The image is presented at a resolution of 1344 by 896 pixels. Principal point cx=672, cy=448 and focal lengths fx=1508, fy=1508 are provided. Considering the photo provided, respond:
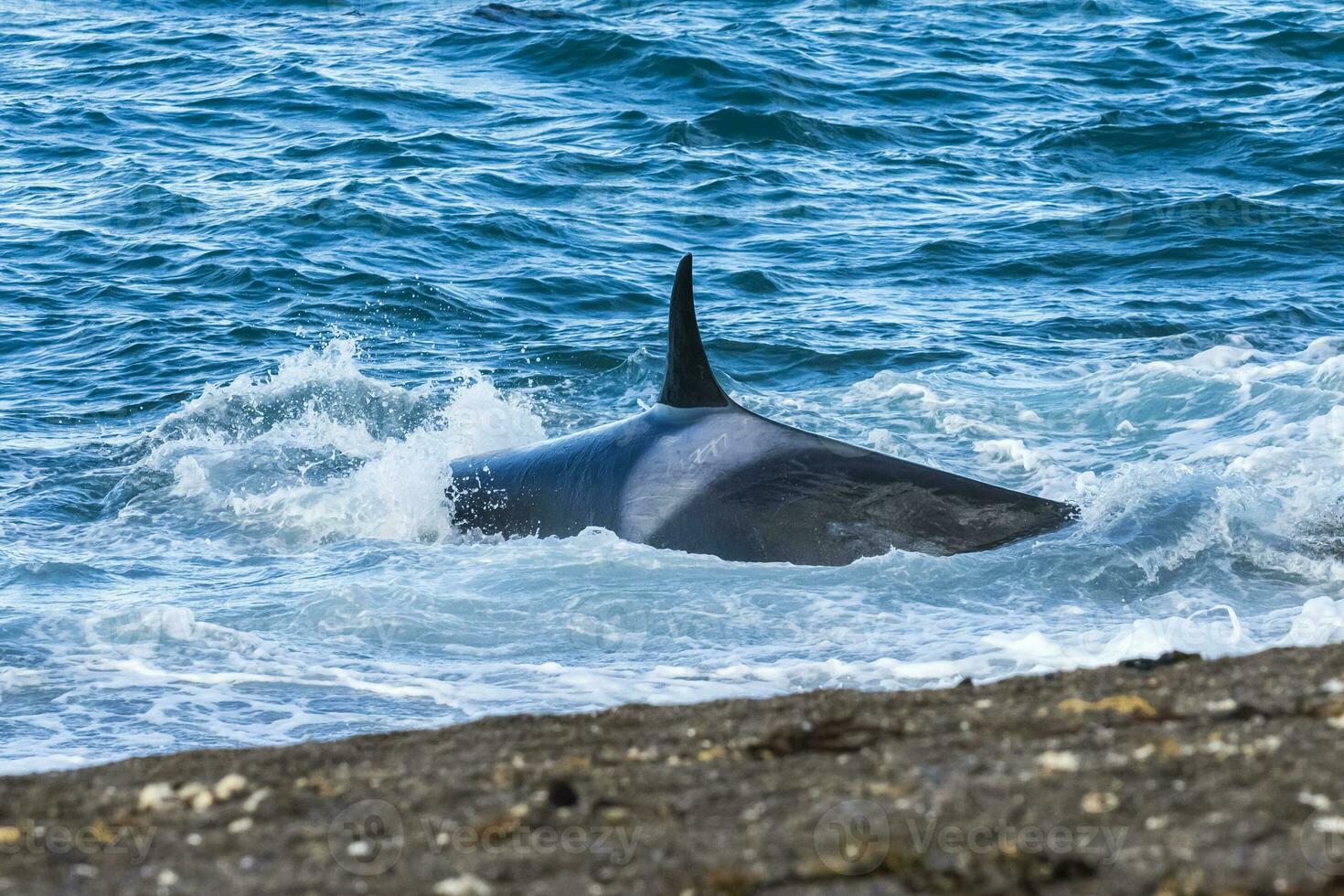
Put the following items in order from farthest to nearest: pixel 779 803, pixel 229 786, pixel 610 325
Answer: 1. pixel 610 325
2. pixel 229 786
3. pixel 779 803

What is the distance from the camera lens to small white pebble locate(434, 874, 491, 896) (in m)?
3.06

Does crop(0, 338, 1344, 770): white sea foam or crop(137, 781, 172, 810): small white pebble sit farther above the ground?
crop(137, 781, 172, 810): small white pebble

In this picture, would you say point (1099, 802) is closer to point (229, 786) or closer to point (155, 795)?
point (229, 786)

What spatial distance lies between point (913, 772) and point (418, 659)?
3975mm

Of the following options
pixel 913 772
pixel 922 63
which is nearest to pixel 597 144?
pixel 922 63

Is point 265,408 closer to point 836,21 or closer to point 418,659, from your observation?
point 418,659

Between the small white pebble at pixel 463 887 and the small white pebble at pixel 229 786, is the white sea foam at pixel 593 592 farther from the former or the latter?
the small white pebble at pixel 463 887

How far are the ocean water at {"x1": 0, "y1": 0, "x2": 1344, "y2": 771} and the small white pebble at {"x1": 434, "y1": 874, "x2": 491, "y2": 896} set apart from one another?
3005mm

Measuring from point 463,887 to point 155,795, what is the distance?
111 centimetres

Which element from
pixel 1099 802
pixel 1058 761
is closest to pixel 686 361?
pixel 1058 761

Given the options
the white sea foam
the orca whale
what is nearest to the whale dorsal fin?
the orca whale

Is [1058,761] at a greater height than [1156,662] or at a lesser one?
greater

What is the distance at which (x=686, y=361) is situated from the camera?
794 cm

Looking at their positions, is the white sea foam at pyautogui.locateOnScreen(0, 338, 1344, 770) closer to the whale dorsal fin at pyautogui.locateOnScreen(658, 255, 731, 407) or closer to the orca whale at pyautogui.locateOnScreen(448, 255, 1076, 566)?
the orca whale at pyautogui.locateOnScreen(448, 255, 1076, 566)
